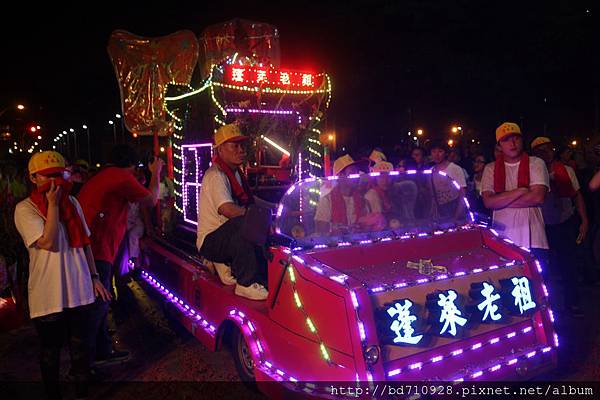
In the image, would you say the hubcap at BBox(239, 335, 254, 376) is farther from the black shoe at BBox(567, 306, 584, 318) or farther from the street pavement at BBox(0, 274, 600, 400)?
the black shoe at BBox(567, 306, 584, 318)

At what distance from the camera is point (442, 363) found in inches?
124

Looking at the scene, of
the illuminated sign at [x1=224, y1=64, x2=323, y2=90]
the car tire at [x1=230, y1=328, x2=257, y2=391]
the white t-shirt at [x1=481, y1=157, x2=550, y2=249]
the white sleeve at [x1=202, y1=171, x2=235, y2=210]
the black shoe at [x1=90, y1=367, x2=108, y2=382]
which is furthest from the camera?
the illuminated sign at [x1=224, y1=64, x2=323, y2=90]

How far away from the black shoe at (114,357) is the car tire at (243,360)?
140 cm

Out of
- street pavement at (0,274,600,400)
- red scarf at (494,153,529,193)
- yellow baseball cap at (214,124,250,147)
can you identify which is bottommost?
street pavement at (0,274,600,400)

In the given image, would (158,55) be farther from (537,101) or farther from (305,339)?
(537,101)

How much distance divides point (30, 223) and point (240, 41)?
5394 mm

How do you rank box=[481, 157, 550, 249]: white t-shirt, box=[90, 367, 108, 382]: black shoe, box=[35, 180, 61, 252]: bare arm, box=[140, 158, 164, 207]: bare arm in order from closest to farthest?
box=[35, 180, 61, 252]: bare arm
box=[90, 367, 108, 382]: black shoe
box=[481, 157, 550, 249]: white t-shirt
box=[140, 158, 164, 207]: bare arm

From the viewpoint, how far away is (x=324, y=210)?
3824mm

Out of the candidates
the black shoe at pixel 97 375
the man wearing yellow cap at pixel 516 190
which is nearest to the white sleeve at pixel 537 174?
the man wearing yellow cap at pixel 516 190

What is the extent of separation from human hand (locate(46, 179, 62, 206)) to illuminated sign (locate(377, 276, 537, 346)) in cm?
241

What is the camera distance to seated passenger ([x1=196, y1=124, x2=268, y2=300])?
398 centimetres

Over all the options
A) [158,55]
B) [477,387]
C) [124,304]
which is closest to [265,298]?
[477,387]

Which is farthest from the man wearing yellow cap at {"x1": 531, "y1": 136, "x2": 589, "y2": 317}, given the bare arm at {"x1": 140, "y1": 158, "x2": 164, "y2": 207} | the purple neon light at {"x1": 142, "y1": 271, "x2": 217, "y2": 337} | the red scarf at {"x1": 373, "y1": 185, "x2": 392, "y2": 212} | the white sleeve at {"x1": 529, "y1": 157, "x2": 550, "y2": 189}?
the bare arm at {"x1": 140, "y1": 158, "x2": 164, "y2": 207}

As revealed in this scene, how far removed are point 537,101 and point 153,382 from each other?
21812 mm
